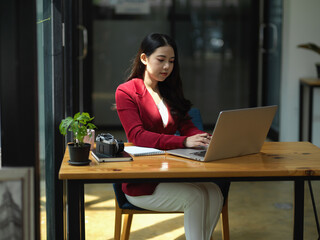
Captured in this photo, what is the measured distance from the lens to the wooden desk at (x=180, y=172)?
1.93 metres

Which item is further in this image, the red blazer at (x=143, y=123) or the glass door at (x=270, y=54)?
the glass door at (x=270, y=54)

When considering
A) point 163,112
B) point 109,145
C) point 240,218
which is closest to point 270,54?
point 240,218

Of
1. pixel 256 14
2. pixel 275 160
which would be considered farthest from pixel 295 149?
pixel 256 14

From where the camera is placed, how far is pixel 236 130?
211cm

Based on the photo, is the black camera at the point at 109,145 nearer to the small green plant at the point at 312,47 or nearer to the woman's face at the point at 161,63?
the woman's face at the point at 161,63

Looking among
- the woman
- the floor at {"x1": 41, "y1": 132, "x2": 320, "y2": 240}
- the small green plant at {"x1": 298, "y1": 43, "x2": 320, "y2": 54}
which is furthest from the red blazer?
the small green plant at {"x1": 298, "y1": 43, "x2": 320, "y2": 54}

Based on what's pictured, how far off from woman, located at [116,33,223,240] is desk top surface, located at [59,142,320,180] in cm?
18

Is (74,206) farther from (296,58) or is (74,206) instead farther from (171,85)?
(296,58)

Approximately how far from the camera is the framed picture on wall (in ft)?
5.07

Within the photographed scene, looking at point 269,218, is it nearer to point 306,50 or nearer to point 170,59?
point 170,59

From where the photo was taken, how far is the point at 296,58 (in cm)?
529

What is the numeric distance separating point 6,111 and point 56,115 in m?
1.11

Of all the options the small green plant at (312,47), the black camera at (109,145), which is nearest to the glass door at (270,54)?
the small green plant at (312,47)

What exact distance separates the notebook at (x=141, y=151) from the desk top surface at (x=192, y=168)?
0.12 feet
